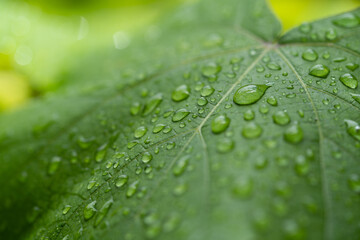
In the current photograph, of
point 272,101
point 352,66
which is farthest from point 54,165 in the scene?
point 352,66

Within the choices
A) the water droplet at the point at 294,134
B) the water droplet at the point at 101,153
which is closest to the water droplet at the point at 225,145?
the water droplet at the point at 294,134

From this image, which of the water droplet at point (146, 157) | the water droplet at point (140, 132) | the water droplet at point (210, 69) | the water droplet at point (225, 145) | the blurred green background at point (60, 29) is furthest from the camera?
the blurred green background at point (60, 29)

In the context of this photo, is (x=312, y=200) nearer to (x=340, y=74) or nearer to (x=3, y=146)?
(x=340, y=74)

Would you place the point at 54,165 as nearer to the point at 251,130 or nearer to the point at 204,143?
the point at 204,143

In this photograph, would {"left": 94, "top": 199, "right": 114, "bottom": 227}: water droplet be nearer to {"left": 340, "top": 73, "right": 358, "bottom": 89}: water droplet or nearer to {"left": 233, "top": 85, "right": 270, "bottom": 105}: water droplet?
{"left": 233, "top": 85, "right": 270, "bottom": 105}: water droplet

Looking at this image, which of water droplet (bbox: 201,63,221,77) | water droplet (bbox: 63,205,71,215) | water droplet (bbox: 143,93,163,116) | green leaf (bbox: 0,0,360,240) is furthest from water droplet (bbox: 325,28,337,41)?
water droplet (bbox: 63,205,71,215)

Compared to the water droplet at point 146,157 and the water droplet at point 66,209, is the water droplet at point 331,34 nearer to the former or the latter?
the water droplet at point 146,157

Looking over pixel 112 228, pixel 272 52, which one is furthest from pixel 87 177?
pixel 272 52
